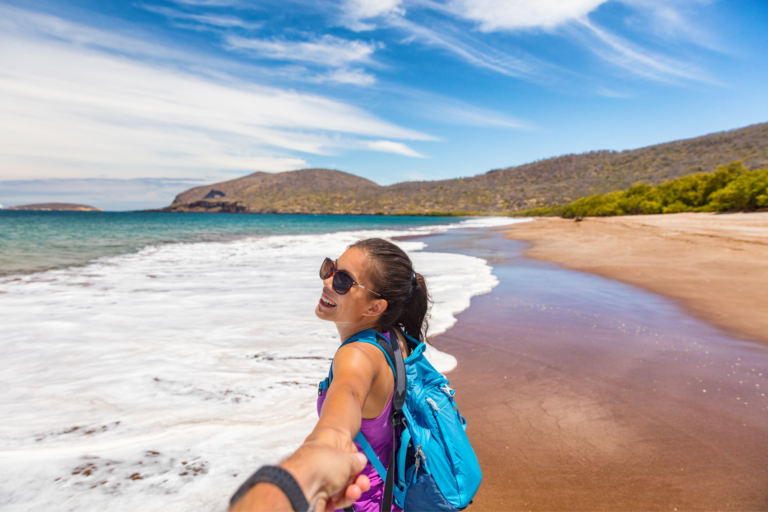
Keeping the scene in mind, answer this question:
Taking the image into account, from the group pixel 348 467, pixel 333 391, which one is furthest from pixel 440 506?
pixel 348 467

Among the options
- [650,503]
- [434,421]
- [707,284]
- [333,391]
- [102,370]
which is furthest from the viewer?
[707,284]

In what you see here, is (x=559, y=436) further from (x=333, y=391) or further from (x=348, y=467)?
(x=348, y=467)

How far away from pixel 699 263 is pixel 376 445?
12.4m

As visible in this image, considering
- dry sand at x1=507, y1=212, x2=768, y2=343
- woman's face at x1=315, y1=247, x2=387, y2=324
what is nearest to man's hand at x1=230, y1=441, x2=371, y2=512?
woman's face at x1=315, y1=247, x2=387, y2=324

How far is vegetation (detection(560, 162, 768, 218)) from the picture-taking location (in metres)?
20.1

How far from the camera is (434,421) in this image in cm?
141

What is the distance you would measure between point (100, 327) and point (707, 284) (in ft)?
38.2

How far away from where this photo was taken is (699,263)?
1022 cm

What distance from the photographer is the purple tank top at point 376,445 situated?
143cm

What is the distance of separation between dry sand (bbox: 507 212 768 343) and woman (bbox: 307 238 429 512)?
5.95 meters

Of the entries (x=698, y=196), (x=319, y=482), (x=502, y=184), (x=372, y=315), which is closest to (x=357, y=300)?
(x=372, y=315)

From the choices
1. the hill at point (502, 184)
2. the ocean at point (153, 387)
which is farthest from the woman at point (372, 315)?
the hill at point (502, 184)

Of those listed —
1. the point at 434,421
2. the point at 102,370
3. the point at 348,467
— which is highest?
the point at 348,467

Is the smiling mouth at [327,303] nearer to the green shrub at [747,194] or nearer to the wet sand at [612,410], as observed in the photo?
the wet sand at [612,410]
